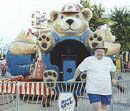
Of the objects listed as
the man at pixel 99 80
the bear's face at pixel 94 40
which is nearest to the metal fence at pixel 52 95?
the man at pixel 99 80

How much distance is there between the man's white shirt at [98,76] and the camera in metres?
7.45

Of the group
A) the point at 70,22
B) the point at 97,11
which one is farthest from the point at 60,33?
the point at 97,11

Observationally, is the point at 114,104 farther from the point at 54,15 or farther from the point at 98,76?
the point at 54,15

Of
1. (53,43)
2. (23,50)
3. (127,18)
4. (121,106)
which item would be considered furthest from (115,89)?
(127,18)

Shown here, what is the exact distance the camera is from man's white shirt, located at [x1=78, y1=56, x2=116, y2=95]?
745cm

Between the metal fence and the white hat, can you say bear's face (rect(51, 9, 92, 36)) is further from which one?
the metal fence

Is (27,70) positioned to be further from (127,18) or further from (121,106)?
(127,18)

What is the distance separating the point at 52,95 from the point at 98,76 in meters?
1.84

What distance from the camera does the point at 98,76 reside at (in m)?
7.46

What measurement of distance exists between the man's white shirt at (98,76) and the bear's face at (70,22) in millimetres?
3208

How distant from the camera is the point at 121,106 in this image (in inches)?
379

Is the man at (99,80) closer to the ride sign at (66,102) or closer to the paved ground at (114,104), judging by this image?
the ride sign at (66,102)

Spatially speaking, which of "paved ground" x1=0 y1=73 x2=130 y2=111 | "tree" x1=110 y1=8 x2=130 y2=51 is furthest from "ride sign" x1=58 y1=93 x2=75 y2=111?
"tree" x1=110 y1=8 x2=130 y2=51

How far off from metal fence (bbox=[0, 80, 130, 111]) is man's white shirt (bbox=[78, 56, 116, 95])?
1.95 feet
